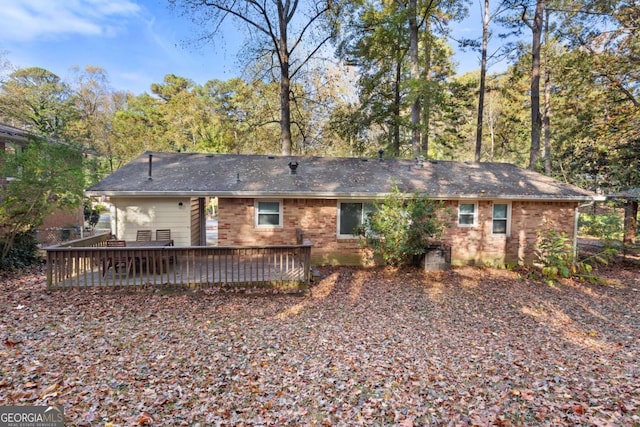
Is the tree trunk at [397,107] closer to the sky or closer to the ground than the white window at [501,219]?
closer to the sky

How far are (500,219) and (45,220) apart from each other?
68.9 feet

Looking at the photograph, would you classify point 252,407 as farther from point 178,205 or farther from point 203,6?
point 203,6

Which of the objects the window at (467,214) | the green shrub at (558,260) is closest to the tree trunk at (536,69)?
the green shrub at (558,260)

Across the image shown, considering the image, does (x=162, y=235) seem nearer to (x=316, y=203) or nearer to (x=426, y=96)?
(x=316, y=203)

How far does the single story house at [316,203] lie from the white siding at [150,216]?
0.09ft

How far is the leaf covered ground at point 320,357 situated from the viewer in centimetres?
334

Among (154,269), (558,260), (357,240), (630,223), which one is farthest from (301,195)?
(630,223)

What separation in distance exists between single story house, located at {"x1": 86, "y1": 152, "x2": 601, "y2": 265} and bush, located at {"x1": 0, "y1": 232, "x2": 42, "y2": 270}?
290 centimetres

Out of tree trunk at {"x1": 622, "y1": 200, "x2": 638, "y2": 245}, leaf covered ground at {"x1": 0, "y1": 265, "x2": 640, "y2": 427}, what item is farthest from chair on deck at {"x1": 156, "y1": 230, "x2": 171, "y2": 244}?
tree trunk at {"x1": 622, "y1": 200, "x2": 638, "y2": 245}

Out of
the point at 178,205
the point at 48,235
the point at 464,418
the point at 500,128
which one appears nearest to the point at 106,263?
the point at 178,205

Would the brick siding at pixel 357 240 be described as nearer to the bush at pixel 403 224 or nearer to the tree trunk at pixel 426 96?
the bush at pixel 403 224

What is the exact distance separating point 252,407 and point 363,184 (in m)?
8.14

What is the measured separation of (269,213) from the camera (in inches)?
387

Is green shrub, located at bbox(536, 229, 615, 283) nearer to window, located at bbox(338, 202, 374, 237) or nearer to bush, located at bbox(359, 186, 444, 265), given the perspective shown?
bush, located at bbox(359, 186, 444, 265)
